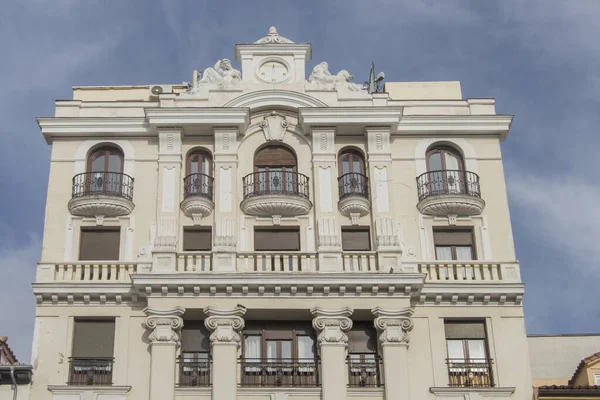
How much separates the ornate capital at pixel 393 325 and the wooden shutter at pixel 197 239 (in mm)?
6812

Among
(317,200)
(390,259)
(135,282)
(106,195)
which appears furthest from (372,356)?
(106,195)

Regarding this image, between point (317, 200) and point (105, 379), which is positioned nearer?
point (105, 379)

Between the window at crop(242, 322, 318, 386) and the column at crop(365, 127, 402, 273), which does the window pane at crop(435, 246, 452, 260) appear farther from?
the window at crop(242, 322, 318, 386)

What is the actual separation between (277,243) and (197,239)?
9.73 feet

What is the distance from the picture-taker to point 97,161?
38.0m

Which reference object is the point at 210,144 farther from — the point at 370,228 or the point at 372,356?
the point at 372,356

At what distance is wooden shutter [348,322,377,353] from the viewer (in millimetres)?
34156

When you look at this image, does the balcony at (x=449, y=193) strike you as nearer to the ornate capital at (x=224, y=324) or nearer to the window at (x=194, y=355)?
the ornate capital at (x=224, y=324)

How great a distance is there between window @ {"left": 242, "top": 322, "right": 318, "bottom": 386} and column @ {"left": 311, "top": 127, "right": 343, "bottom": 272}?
253 cm

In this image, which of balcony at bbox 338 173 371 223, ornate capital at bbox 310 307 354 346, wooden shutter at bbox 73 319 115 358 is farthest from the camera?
balcony at bbox 338 173 371 223

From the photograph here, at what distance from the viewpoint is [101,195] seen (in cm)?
3619

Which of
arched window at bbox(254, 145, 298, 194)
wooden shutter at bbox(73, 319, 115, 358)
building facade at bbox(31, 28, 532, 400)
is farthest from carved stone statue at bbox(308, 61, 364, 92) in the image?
wooden shutter at bbox(73, 319, 115, 358)

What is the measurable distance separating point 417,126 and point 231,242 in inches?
347

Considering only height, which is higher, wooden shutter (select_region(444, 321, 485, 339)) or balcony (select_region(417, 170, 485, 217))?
balcony (select_region(417, 170, 485, 217))
